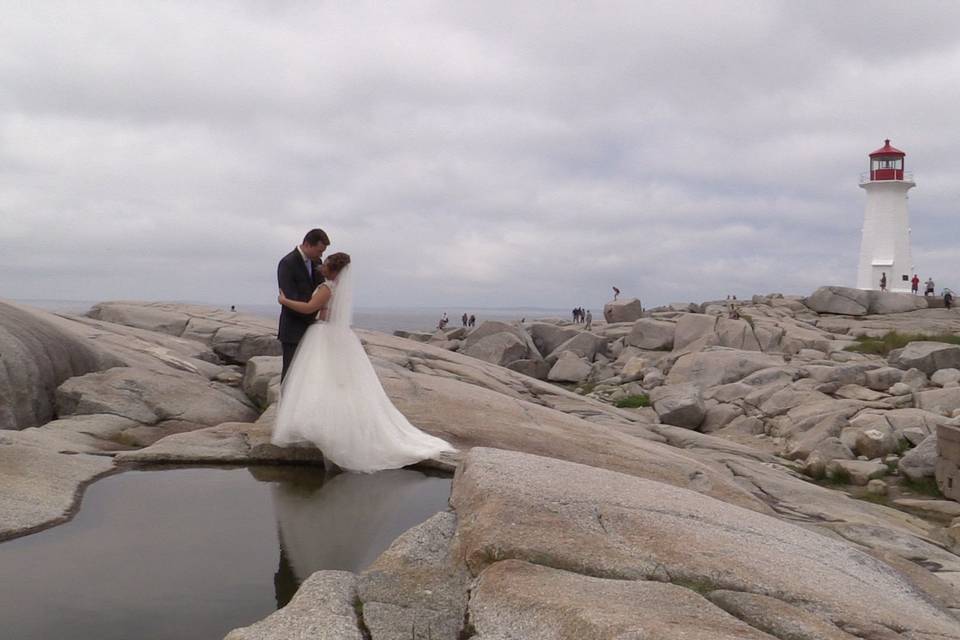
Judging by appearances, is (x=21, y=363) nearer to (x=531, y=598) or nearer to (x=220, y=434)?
(x=220, y=434)

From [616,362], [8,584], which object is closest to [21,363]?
[8,584]

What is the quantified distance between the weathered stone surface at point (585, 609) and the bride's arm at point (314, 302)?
464 centimetres

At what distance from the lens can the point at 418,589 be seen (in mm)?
4773

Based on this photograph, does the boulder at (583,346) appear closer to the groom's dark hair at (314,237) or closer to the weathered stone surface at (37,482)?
the groom's dark hair at (314,237)

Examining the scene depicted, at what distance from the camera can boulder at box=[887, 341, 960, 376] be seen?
24.6 metres

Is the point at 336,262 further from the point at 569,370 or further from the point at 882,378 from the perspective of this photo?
the point at 569,370

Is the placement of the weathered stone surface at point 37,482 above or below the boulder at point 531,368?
above

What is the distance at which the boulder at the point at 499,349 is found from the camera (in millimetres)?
33094

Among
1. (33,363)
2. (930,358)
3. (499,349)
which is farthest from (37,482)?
(499,349)

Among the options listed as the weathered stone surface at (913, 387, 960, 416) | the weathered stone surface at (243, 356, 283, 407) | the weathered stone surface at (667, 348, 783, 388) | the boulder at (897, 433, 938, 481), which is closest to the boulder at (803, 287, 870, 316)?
the weathered stone surface at (667, 348, 783, 388)

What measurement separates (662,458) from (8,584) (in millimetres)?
7161

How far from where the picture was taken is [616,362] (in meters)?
33.2

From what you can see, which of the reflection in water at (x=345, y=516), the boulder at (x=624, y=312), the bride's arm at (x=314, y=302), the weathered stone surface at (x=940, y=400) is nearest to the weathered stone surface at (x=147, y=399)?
the bride's arm at (x=314, y=302)

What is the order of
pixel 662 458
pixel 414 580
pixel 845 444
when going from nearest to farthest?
pixel 414 580, pixel 662 458, pixel 845 444
